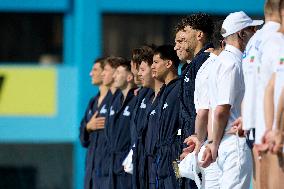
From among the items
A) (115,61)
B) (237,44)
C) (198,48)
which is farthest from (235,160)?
(115,61)

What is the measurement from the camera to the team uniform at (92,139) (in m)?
16.3

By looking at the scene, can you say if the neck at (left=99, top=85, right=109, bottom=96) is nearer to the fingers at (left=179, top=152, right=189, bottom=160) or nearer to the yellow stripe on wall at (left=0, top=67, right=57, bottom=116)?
the fingers at (left=179, top=152, right=189, bottom=160)

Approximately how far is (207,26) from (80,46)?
41.9ft

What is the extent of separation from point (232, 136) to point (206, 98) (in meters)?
0.44

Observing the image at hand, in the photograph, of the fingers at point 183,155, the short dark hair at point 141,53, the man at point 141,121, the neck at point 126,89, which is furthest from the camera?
the neck at point 126,89

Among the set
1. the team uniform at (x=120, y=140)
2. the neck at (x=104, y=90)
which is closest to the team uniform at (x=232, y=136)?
the team uniform at (x=120, y=140)

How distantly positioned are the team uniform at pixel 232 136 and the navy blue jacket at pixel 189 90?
570mm

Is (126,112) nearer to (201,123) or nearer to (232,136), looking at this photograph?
(201,123)

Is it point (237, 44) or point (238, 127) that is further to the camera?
point (237, 44)

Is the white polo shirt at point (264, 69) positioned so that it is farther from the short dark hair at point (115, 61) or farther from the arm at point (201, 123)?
the short dark hair at point (115, 61)

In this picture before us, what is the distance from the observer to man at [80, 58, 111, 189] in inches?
642

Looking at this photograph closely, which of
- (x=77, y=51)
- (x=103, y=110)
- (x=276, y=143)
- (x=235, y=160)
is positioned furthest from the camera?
(x=77, y=51)

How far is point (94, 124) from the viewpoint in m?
16.3

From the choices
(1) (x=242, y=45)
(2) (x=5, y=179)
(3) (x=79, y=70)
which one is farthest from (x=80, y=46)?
(1) (x=242, y=45)
